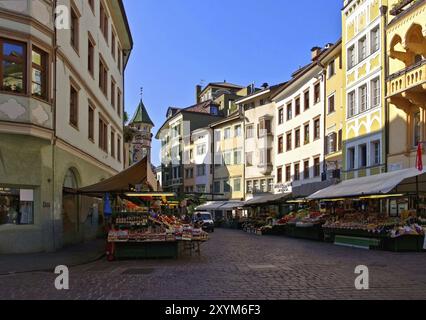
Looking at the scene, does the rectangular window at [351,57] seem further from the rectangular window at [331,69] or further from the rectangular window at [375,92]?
the rectangular window at [331,69]

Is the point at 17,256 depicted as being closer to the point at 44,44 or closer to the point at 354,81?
the point at 44,44

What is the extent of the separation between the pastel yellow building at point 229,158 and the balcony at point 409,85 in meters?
34.2

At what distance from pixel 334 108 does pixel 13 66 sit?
2463cm

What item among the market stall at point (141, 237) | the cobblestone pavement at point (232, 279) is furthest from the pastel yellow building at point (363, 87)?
the market stall at point (141, 237)

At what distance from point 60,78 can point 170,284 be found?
36.9 feet

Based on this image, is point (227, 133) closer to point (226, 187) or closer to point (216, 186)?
point (226, 187)

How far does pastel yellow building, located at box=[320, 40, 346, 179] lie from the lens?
115 feet

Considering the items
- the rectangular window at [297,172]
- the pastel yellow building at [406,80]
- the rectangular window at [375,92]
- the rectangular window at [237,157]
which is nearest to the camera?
the pastel yellow building at [406,80]

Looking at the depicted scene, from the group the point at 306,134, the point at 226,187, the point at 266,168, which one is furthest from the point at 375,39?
the point at 226,187

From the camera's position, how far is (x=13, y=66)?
1739cm

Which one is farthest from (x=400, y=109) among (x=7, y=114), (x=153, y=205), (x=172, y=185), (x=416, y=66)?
(x=172, y=185)

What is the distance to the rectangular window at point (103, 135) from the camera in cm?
2955

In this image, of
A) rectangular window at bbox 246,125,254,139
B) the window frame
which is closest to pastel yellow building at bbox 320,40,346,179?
rectangular window at bbox 246,125,254,139

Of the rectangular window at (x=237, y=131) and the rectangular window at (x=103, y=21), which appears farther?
the rectangular window at (x=237, y=131)
